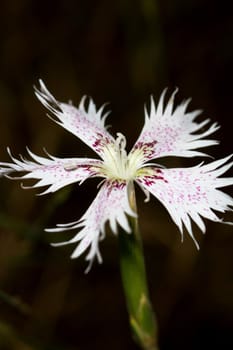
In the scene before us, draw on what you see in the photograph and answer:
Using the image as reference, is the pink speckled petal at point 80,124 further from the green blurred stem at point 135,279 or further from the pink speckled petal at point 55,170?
the green blurred stem at point 135,279

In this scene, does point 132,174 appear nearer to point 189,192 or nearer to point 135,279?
point 189,192

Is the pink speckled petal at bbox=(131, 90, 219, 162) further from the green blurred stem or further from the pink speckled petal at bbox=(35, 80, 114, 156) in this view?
the green blurred stem

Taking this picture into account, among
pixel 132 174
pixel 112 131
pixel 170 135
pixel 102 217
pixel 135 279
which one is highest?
pixel 112 131

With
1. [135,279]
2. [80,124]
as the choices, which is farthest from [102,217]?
[80,124]

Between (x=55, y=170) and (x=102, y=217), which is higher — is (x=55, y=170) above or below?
above

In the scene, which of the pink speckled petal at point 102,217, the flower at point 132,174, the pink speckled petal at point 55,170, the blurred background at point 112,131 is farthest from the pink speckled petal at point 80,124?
the blurred background at point 112,131

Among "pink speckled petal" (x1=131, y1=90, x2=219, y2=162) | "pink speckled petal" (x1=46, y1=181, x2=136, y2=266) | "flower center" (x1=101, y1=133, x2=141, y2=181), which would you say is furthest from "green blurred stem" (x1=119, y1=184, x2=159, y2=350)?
"pink speckled petal" (x1=131, y1=90, x2=219, y2=162)

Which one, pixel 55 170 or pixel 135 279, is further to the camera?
pixel 55 170
